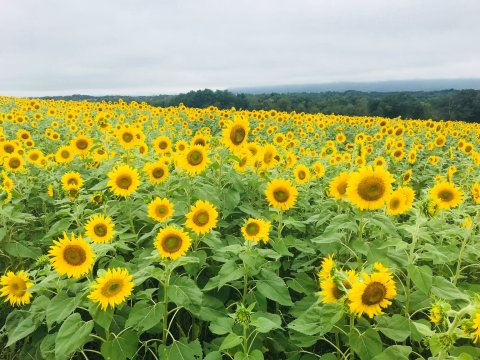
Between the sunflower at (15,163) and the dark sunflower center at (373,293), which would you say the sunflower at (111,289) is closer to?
the dark sunflower center at (373,293)

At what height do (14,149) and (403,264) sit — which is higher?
(14,149)

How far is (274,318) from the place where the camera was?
2.92 meters

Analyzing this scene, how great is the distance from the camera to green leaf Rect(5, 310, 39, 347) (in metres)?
3.02

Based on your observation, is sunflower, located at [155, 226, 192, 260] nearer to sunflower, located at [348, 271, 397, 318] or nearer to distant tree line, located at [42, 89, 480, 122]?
sunflower, located at [348, 271, 397, 318]

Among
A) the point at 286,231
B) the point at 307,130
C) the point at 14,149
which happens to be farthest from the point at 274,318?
the point at 307,130

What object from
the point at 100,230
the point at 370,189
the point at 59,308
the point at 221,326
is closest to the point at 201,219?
the point at 100,230

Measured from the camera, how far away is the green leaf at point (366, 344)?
8.35ft

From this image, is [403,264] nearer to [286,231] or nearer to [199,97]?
[286,231]

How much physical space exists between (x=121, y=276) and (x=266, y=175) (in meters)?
2.61

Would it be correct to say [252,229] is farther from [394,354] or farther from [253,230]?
[394,354]

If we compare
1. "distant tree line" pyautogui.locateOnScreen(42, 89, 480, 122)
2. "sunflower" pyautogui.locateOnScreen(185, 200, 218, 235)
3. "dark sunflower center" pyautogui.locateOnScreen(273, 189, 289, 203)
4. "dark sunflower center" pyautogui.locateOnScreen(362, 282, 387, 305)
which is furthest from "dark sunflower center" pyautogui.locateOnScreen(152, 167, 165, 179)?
"distant tree line" pyautogui.locateOnScreen(42, 89, 480, 122)

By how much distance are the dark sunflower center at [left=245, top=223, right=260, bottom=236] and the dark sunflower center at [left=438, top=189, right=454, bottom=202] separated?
225 cm

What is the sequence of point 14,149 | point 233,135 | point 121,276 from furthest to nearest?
point 14,149
point 233,135
point 121,276

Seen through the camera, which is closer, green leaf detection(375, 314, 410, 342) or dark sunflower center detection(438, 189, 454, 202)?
green leaf detection(375, 314, 410, 342)
